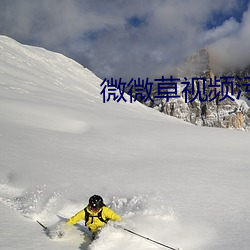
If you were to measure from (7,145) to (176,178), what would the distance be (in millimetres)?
6176

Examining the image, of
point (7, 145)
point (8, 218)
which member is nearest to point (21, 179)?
point (8, 218)

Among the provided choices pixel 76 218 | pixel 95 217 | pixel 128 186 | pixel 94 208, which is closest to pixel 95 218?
pixel 95 217

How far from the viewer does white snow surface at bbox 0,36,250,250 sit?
17.2 feet

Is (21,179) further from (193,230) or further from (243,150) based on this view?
(243,150)

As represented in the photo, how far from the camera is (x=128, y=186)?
764 centimetres

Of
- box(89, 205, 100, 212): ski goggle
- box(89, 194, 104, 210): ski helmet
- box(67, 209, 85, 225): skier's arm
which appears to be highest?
box(89, 194, 104, 210): ski helmet

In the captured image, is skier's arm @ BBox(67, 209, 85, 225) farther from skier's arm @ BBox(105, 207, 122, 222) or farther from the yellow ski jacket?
skier's arm @ BBox(105, 207, 122, 222)

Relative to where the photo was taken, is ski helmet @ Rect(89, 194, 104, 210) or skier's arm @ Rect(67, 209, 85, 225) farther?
skier's arm @ Rect(67, 209, 85, 225)

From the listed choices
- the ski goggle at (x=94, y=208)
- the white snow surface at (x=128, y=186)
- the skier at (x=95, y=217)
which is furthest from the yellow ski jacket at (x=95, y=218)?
the white snow surface at (x=128, y=186)

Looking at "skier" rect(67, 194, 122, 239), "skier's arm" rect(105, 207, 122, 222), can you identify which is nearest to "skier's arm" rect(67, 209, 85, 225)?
"skier" rect(67, 194, 122, 239)

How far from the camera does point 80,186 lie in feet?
24.8

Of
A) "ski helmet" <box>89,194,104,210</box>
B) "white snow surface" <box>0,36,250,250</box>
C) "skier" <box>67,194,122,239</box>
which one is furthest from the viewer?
"skier" <box>67,194,122,239</box>

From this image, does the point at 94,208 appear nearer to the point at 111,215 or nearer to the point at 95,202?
the point at 95,202

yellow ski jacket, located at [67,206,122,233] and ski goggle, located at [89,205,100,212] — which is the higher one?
ski goggle, located at [89,205,100,212]
